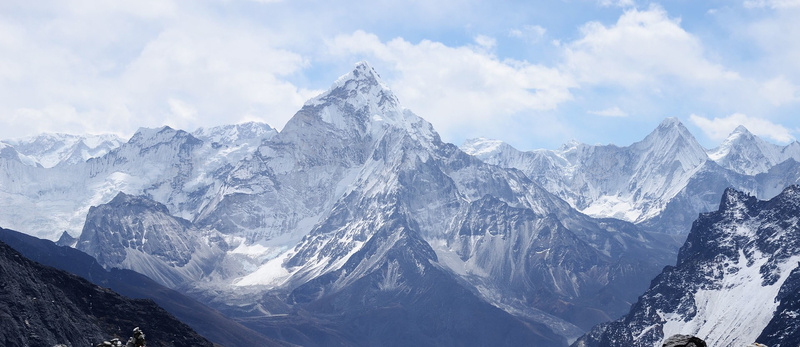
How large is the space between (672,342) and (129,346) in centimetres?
3853

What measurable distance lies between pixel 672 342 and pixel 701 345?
7.59ft

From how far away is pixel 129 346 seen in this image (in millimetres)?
77688

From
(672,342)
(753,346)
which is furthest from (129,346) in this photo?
(753,346)

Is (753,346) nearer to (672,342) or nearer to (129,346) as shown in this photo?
(672,342)

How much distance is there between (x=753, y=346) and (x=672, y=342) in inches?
207

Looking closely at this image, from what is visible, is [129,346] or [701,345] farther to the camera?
[129,346]

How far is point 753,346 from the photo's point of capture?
7088 centimetres

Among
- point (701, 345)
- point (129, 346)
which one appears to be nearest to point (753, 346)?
point (701, 345)

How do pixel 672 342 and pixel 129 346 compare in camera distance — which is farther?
pixel 129 346

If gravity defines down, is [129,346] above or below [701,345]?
below

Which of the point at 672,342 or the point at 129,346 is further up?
the point at 672,342

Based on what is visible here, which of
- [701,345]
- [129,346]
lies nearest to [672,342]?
[701,345]

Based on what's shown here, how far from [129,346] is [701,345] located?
132 feet

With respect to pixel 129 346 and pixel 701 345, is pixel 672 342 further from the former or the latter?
pixel 129 346
